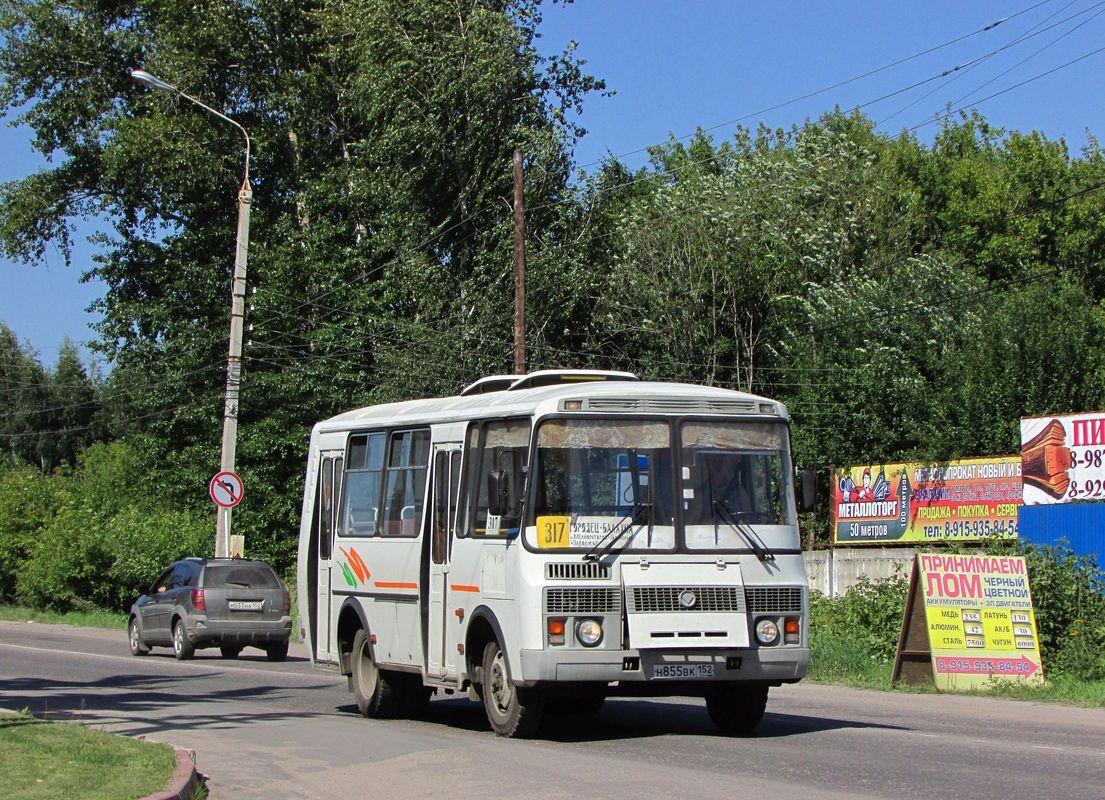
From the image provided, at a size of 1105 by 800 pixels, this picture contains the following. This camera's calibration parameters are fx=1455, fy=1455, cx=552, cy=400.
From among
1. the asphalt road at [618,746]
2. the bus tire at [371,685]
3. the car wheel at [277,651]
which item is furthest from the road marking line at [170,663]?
the bus tire at [371,685]

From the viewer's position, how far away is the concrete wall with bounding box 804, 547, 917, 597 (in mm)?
30844

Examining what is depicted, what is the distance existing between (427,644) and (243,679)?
7.61m

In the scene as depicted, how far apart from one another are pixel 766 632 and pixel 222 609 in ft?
50.0

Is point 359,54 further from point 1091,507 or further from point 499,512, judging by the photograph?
point 499,512

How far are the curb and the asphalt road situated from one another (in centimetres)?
28

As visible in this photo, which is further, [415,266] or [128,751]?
[415,266]

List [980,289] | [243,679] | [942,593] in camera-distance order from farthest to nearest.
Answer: [980,289], [243,679], [942,593]

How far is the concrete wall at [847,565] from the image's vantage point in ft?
101

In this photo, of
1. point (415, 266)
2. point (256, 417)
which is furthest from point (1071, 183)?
point (256, 417)

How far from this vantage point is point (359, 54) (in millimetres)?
44438

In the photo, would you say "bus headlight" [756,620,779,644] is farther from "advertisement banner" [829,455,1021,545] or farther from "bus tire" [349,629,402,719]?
"advertisement banner" [829,455,1021,545]

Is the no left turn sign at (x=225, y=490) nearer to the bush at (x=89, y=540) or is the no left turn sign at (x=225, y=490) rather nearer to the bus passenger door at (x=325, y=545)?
the bush at (x=89, y=540)

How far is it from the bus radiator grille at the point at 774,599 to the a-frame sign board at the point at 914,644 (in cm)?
603

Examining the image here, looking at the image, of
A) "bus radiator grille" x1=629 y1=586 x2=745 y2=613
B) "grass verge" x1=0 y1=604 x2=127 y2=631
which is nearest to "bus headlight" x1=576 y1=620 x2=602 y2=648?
"bus radiator grille" x1=629 y1=586 x2=745 y2=613
